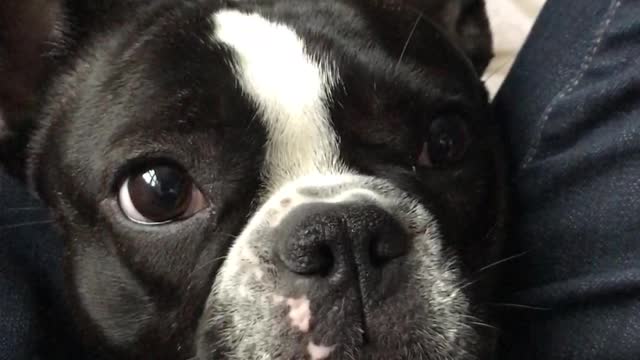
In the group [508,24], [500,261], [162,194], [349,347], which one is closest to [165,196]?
[162,194]

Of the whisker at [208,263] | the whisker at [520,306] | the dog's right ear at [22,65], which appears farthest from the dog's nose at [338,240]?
the dog's right ear at [22,65]

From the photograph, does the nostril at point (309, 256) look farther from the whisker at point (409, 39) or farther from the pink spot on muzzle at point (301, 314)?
the whisker at point (409, 39)

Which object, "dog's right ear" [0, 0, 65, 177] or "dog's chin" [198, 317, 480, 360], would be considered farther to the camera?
"dog's right ear" [0, 0, 65, 177]

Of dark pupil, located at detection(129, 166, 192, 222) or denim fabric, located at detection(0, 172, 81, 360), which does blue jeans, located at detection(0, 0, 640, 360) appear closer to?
denim fabric, located at detection(0, 172, 81, 360)

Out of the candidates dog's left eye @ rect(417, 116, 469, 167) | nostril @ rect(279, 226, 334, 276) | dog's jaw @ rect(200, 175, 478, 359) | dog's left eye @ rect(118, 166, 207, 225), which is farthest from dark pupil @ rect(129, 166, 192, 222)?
dog's left eye @ rect(417, 116, 469, 167)

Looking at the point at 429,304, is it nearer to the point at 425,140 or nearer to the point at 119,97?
the point at 425,140

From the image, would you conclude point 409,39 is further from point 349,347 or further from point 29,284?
point 29,284
